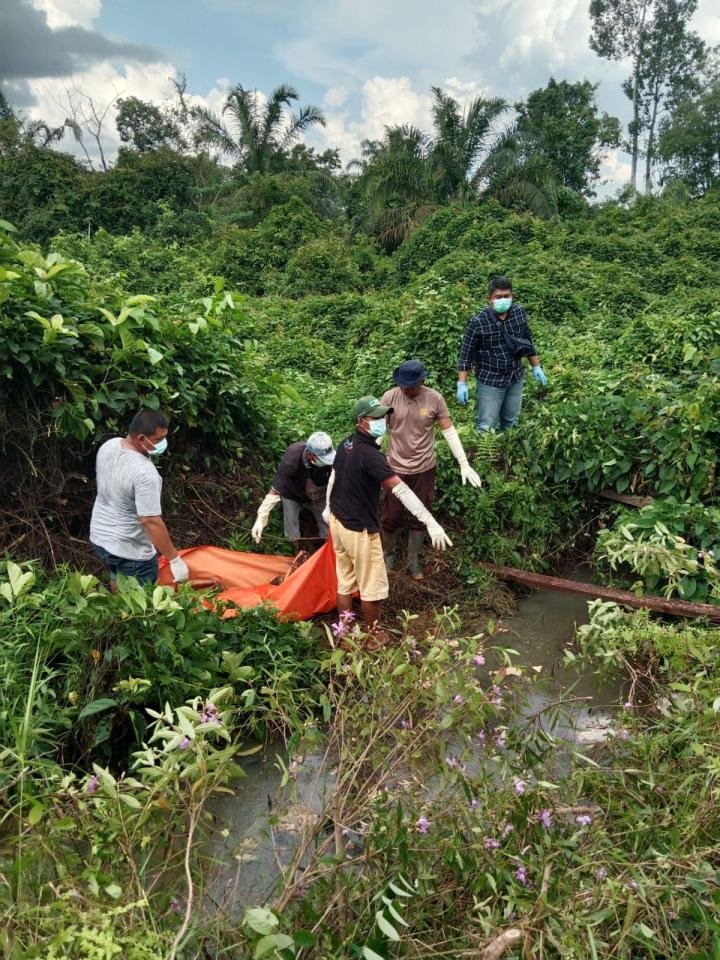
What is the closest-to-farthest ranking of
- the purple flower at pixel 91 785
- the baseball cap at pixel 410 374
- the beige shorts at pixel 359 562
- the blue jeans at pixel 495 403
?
1. the purple flower at pixel 91 785
2. the beige shorts at pixel 359 562
3. the baseball cap at pixel 410 374
4. the blue jeans at pixel 495 403

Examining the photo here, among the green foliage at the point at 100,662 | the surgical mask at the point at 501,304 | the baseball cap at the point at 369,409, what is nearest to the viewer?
the green foliage at the point at 100,662

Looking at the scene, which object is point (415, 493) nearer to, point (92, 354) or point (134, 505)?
point (134, 505)

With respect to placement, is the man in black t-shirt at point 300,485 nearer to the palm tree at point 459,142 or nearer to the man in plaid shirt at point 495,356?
the man in plaid shirt at point 495,356

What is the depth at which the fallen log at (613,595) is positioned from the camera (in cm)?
381

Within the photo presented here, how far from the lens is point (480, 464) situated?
17.4 feet

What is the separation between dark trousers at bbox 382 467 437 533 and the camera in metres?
4.73

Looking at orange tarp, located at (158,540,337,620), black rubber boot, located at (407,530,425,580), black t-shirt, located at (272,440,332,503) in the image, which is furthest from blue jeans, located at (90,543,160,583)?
black rubber boot, located at (407,530,425,580)

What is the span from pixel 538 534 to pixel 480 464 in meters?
0.71

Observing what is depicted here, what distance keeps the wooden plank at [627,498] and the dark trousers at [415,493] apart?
4.29ft

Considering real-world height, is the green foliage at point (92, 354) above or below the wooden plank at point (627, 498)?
above

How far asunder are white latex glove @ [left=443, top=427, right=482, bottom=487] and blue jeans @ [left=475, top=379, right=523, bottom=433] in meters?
1.12

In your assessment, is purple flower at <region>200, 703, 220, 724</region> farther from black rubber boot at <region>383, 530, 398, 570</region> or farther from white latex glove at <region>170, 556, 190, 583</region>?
black rubber boot at <region>383, 530, 398, 570</region>

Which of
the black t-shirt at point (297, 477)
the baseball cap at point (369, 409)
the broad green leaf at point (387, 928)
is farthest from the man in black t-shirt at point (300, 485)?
the broad green leaf at point (387, 928)

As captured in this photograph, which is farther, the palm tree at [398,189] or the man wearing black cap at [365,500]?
the palm tree at [398,189]
